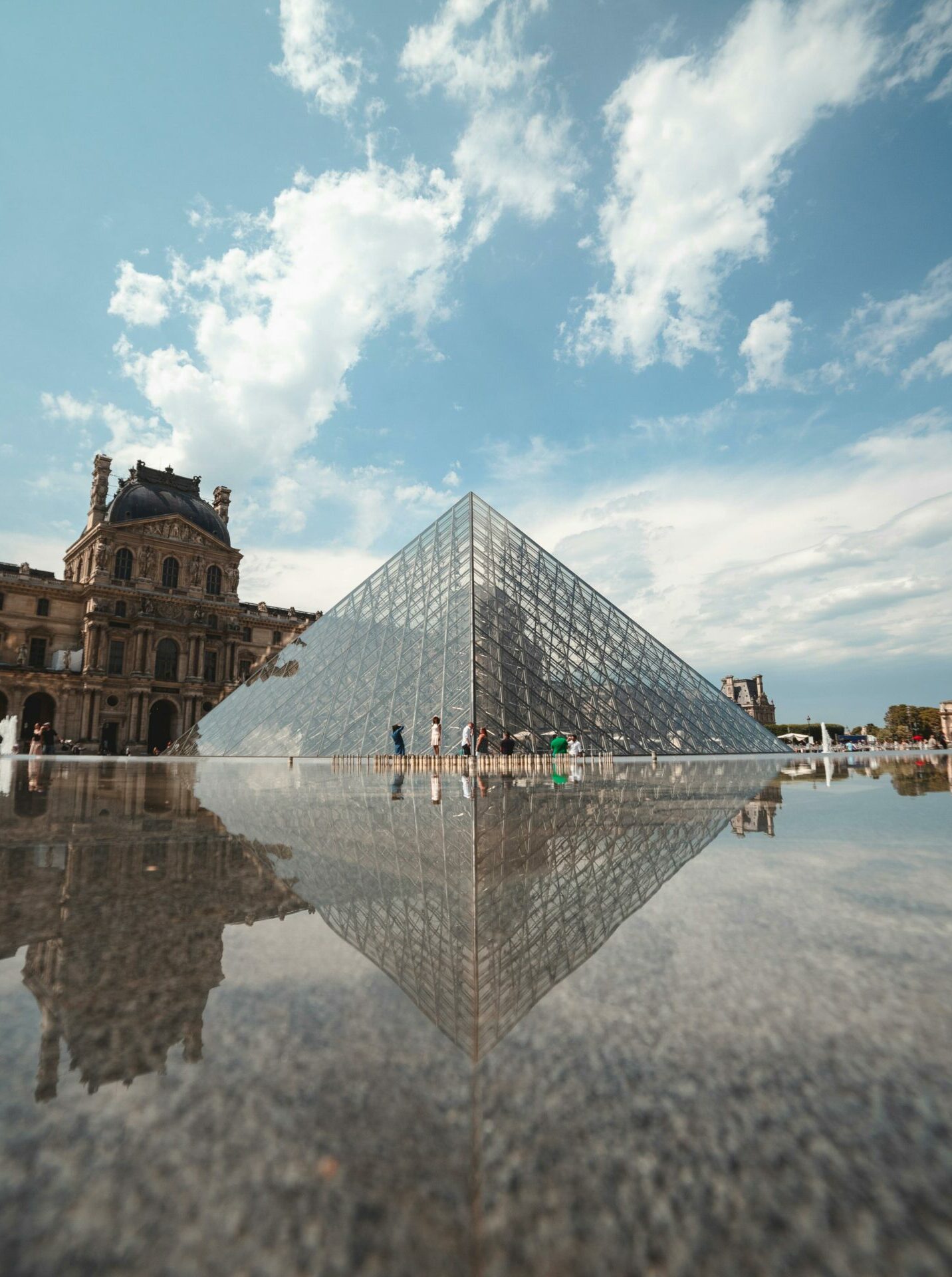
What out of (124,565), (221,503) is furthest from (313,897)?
(221,503)

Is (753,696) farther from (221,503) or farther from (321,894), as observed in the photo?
(321,894)

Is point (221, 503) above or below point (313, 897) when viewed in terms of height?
above

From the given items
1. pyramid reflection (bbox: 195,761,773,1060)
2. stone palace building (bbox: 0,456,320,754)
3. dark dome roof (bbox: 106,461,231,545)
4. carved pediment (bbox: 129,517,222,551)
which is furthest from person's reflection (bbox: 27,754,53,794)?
dark dome roof (bbox: 106,461,231,545)

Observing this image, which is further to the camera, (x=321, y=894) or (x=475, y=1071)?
(x=321, y=894)

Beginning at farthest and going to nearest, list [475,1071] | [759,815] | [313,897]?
1. [759,815]
2. [313,897]
3. [475,1071]

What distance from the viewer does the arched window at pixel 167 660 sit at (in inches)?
1860

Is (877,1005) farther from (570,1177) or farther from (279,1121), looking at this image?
(279,1121)

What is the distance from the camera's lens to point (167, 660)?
47719 millimetres

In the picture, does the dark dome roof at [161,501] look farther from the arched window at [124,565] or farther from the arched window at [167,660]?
the arched window at [167,660]

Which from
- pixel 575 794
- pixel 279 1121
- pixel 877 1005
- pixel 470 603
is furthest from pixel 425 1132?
pixel 470 603

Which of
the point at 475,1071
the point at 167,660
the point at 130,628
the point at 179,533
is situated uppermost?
the point at 179,533

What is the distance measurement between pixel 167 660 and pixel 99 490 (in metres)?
14.3

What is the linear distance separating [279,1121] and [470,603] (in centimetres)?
1991

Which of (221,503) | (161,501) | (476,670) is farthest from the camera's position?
(221,503)
